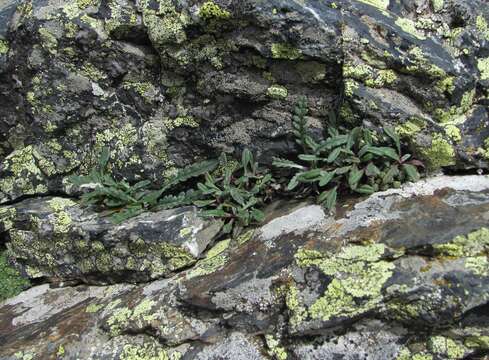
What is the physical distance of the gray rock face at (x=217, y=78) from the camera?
4465mm

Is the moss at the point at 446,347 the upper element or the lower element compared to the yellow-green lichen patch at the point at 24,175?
lower

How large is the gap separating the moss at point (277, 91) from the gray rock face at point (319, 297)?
1.14 m

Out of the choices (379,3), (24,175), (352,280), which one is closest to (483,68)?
(379,3)

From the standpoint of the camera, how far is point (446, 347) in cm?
326

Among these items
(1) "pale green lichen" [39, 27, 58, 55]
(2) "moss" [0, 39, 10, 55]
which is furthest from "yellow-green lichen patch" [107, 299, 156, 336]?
(2) "moss" [0, 39, 10, 55]

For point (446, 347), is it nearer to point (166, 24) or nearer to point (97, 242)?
point (97, 242)

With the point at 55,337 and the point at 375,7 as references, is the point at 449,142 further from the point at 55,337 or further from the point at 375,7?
the point at 55,337

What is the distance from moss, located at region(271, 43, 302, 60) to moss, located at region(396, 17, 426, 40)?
42.3 inches

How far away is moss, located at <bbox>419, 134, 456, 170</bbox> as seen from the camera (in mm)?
4398

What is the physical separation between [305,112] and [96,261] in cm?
268

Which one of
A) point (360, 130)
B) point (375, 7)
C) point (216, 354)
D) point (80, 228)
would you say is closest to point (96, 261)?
point (80, 228)

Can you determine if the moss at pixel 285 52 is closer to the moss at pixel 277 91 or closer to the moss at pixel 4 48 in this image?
the moss at pixel 277 91

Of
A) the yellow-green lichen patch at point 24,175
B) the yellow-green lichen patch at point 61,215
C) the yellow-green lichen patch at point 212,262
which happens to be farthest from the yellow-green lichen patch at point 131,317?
the yellow-green lichen patch at point 24,175

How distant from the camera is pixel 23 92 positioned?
5469 millimetres
